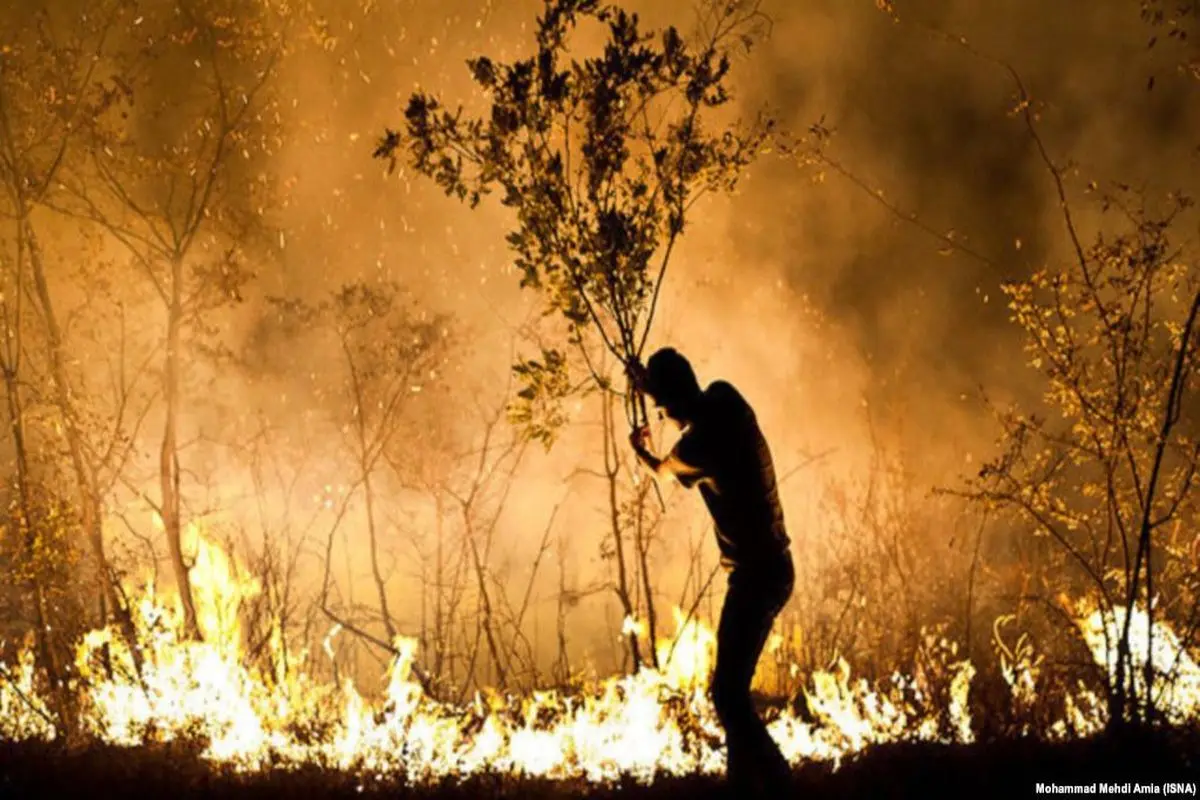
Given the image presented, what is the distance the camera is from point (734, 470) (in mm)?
5500

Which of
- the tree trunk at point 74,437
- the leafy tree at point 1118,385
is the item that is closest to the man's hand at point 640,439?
the leafy tree at point 1118,385

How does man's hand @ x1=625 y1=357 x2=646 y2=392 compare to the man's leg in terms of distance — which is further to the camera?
man's hand @ x1=625 y1=357 x2=646 y2=392

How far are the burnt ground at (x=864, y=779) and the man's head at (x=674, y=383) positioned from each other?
238cm

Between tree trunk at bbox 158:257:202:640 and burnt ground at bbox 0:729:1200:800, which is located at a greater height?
tree trunk at bbox 158:257:202:640

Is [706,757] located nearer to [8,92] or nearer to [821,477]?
[8,92]

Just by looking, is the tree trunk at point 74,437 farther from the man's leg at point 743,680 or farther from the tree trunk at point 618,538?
the man's leg at point 743,680

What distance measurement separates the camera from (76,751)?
853 centimetres

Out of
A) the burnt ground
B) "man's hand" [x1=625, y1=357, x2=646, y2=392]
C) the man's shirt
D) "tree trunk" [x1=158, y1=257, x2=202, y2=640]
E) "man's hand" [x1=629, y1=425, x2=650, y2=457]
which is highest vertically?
"tree trunk" [x1=158, y1=257, x2=202, y2=640]

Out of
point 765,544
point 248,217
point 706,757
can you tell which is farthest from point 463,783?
point 248,217

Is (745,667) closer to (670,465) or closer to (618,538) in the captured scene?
(670,465)

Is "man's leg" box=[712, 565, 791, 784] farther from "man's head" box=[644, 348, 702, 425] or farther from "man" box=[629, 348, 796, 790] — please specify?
"man's head" box=[644, 348, 702, 425]

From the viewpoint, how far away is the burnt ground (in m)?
6.18

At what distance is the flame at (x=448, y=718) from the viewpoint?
712cm

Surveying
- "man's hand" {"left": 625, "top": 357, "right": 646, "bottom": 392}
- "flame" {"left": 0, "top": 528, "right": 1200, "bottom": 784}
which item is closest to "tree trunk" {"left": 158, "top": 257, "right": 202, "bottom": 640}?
"flame" {"left": 0, "top": 528, "right": 1200, "bottom": 784}
